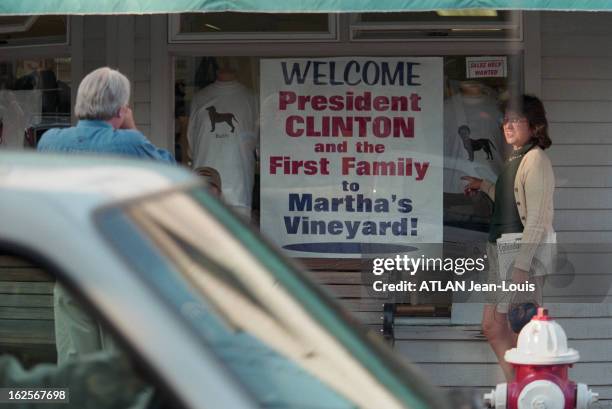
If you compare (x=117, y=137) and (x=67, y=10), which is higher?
(x=67, y=10)

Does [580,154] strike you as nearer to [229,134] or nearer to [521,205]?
[521,205]

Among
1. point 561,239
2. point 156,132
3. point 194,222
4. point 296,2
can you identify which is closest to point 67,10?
point 296,2

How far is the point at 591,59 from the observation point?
7918 millimetres

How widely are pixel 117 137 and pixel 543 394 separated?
2.59 m

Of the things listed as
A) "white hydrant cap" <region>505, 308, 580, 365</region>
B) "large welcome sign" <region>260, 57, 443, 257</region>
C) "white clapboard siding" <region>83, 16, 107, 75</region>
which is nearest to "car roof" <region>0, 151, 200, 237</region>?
"white hydrant cap" <region>505, 308, 580, 365</region>

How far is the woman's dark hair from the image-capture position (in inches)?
297

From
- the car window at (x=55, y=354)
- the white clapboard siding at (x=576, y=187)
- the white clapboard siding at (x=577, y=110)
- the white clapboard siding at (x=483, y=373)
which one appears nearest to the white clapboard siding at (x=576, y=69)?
the white clapboard siding at (x=576, y=187)

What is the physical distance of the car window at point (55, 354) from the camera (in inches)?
81.8

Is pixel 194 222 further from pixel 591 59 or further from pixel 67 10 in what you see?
pixel 591 59

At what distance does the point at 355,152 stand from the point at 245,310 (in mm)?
5823

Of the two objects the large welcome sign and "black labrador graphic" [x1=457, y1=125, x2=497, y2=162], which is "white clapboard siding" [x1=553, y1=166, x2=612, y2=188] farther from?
the large welcome sign

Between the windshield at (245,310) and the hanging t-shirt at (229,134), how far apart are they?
18.7 feet

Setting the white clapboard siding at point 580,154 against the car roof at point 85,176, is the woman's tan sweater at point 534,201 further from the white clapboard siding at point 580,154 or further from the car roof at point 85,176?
the car roof at point 85,176

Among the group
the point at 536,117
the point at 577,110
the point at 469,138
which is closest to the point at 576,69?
the point at 577,110
